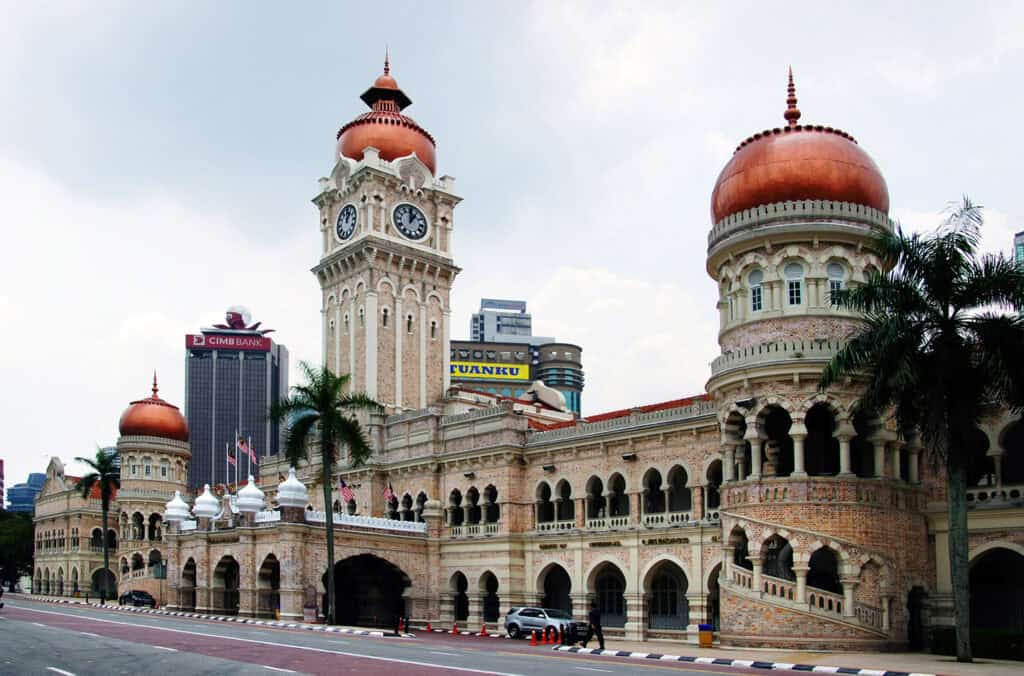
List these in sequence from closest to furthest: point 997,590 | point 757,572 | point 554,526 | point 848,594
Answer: point 848,594
point 757,572
point 997,590
point 554,526

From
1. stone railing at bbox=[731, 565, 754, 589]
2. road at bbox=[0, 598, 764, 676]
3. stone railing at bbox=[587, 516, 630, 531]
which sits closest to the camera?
road at bbox=[0, 598, 764, 676]

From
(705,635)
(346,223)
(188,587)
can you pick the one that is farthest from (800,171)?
(188,587)

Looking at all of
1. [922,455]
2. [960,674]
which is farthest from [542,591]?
[960,674]

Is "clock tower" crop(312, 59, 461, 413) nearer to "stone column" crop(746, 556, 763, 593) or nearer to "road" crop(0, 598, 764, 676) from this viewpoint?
"road" crop(0, 598, 764, 676)

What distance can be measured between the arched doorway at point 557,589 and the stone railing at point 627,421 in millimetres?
5730

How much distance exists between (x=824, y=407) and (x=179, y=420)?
58.3 metres

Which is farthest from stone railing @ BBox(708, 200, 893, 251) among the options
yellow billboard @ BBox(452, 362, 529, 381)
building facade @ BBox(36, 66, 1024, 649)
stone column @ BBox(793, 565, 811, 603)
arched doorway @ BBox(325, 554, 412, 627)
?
yellow billboard @ BBox(452, 362, 529, 381)

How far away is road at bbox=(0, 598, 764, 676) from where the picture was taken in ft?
72.1

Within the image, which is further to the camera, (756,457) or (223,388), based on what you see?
(223,388)

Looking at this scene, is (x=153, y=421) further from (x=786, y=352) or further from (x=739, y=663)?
(x=739, y=663)

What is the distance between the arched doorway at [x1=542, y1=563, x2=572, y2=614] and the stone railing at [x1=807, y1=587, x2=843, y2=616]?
656 inches

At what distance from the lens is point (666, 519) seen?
A: 42.6 meters

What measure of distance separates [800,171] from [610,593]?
20.0 metres

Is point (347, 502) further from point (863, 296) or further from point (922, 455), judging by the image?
point (863, 296)
